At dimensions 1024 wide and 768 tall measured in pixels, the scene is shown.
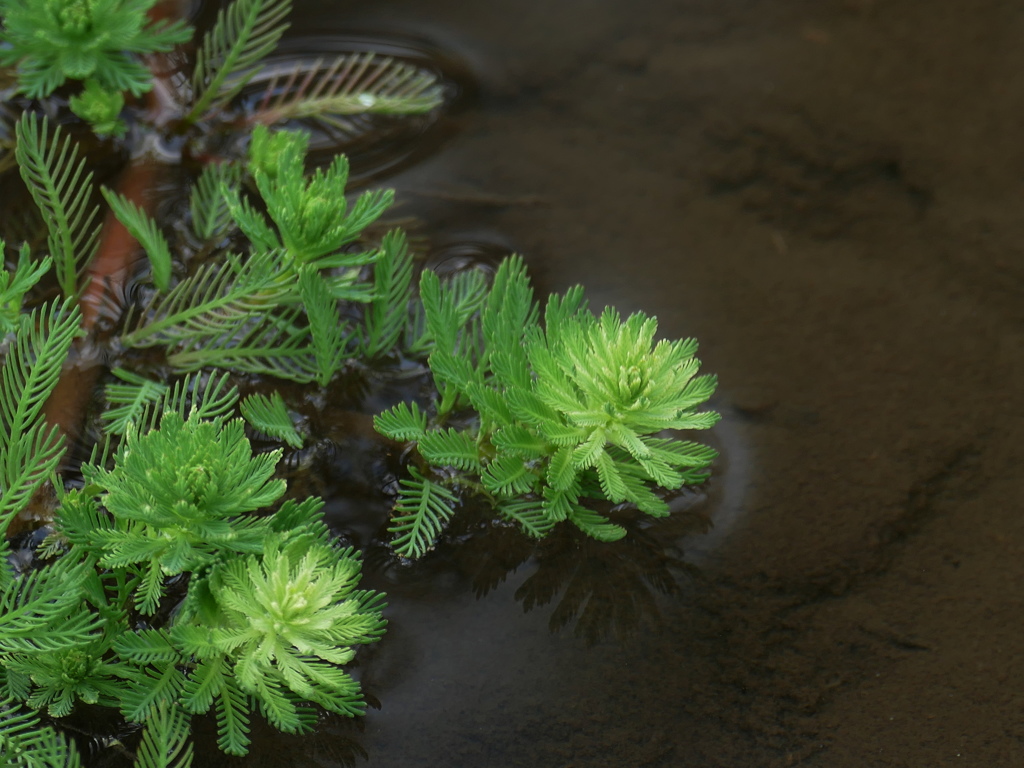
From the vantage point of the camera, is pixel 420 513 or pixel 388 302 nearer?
pixel 420 513

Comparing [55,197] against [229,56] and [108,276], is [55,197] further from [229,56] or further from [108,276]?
[229,56]

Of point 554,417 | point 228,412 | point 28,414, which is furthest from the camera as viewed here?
point 228,412

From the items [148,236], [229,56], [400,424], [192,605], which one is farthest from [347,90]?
[192,605]

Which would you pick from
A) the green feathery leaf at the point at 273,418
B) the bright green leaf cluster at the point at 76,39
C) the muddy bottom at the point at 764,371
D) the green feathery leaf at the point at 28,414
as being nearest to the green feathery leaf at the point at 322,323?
the green feathery leaf at the point at 273,418

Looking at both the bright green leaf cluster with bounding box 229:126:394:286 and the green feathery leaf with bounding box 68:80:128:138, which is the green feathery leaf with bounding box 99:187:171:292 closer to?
the bright green leaf cluster with bounding box 229:126:394:286

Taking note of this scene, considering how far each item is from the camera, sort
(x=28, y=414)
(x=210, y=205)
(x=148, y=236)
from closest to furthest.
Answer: (x=28, y=414), (x=148, y=236), (x=210, y=205)

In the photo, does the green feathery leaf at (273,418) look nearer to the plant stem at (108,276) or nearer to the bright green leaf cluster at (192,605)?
the bright green leaf cluster at (192,605)
